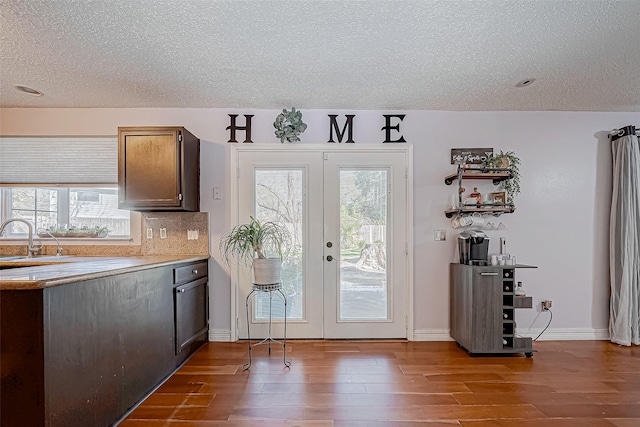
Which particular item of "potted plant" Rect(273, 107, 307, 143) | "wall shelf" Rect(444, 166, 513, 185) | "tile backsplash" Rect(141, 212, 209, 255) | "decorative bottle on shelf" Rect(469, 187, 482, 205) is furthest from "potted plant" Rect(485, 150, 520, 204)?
"tile backsplash" Rect(141, 212, 209, 255)

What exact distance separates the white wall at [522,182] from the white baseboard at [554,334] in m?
0.01

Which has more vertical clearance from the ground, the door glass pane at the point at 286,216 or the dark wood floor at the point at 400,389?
the door glass pane at the point at 286,216

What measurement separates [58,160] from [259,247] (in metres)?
2.42

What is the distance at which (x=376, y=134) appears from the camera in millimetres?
3400

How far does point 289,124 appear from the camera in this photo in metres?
3.21

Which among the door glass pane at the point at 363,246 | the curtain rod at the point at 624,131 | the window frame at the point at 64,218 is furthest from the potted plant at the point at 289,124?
the curtain rod at the point at 624,131

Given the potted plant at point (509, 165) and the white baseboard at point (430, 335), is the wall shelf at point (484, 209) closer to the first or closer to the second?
the potted plant at point (509, 165)

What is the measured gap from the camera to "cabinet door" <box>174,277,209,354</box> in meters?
2.63

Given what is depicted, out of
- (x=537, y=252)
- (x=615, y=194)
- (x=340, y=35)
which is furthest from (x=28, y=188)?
(x=615, y=194)

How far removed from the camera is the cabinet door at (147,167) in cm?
291

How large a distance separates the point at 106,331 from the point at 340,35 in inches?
90.6

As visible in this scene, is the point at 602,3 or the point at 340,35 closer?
the point at 602,3

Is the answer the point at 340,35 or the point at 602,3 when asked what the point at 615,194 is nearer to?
the point at 602,3

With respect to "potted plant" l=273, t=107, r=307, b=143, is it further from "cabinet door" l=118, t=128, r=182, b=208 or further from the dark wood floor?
the dark wood floor
